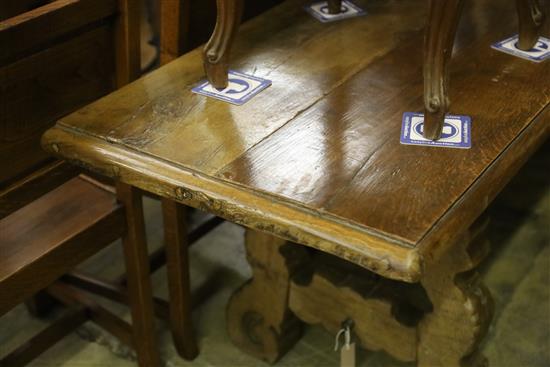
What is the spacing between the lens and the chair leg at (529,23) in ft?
4.94

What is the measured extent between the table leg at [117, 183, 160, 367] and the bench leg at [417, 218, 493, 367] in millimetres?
560

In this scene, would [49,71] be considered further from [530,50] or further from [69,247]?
[530,50]

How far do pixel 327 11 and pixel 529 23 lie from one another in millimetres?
414

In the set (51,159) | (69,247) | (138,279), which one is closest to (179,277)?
(138,279)

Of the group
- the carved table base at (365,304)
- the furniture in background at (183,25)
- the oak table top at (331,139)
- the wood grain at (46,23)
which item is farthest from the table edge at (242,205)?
the carved table base at (365,304)

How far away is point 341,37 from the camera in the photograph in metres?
1.63

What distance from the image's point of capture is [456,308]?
1.55m

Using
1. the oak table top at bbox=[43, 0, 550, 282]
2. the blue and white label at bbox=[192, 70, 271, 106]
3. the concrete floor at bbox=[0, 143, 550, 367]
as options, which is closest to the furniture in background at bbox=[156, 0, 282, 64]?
the oak table top at bbox=[43, 0, 550, 282]

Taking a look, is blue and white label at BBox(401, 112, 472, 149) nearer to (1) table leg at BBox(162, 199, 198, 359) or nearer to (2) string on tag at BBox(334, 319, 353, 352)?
(2) string on tag at BBox(334, 319, 353, 352)

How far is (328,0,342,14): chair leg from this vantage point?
170 centimetres

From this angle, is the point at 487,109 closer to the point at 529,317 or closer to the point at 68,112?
the point at 68,112

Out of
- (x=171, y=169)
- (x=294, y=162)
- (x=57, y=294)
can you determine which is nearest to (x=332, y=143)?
(x=294, y=162)

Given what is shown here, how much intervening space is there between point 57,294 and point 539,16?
4.13 feet

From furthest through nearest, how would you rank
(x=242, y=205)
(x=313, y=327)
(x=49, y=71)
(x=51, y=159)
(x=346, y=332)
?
(x=313, y=327) < (x=346, y=332) < (x=51, y=159) < (x=49, y=71) < (x=242, y=205)
